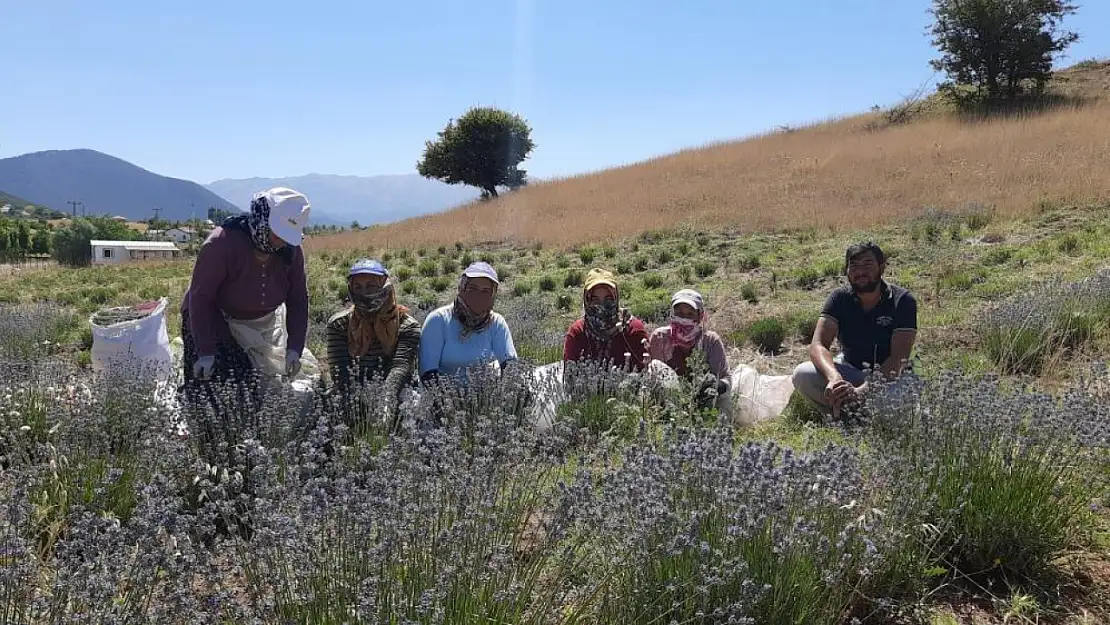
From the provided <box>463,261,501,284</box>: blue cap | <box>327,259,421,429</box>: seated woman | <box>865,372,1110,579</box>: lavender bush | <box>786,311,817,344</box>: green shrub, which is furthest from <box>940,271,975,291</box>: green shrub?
<box>327,259,421,429</box>: seated woman

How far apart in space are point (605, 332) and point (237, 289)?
2.10 meters

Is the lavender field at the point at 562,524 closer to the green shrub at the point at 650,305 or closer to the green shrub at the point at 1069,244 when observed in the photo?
the green shrub at the point at 650,305

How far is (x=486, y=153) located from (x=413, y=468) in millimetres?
34417

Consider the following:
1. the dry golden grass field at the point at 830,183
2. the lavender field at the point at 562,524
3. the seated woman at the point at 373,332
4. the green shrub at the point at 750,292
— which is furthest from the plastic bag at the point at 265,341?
the dry golden grass field at the point at 830,183

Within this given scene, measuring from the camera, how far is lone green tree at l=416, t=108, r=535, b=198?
114 feet

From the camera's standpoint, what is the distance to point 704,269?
9883 millimetres

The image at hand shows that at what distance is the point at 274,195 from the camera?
142 inches

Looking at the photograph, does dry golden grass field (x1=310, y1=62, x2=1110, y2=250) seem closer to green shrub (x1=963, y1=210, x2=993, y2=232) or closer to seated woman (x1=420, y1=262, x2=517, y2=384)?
green shrub (x1=963, y1=210, x2=993, y2=232)

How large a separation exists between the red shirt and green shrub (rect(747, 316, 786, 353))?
2.04 m

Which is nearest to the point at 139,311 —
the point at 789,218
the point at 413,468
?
the point at 413,468

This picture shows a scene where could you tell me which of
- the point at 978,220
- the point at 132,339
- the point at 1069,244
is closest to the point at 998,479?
the point at 132,339

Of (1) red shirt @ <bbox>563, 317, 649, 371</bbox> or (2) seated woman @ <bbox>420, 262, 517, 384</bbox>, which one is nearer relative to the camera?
(2) seated woman @ <bbox>420, 262, 517, 384</bbox>

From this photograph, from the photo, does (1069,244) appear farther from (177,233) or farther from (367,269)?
(177,233)

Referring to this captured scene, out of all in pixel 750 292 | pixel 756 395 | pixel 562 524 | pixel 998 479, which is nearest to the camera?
pixel 562 524
